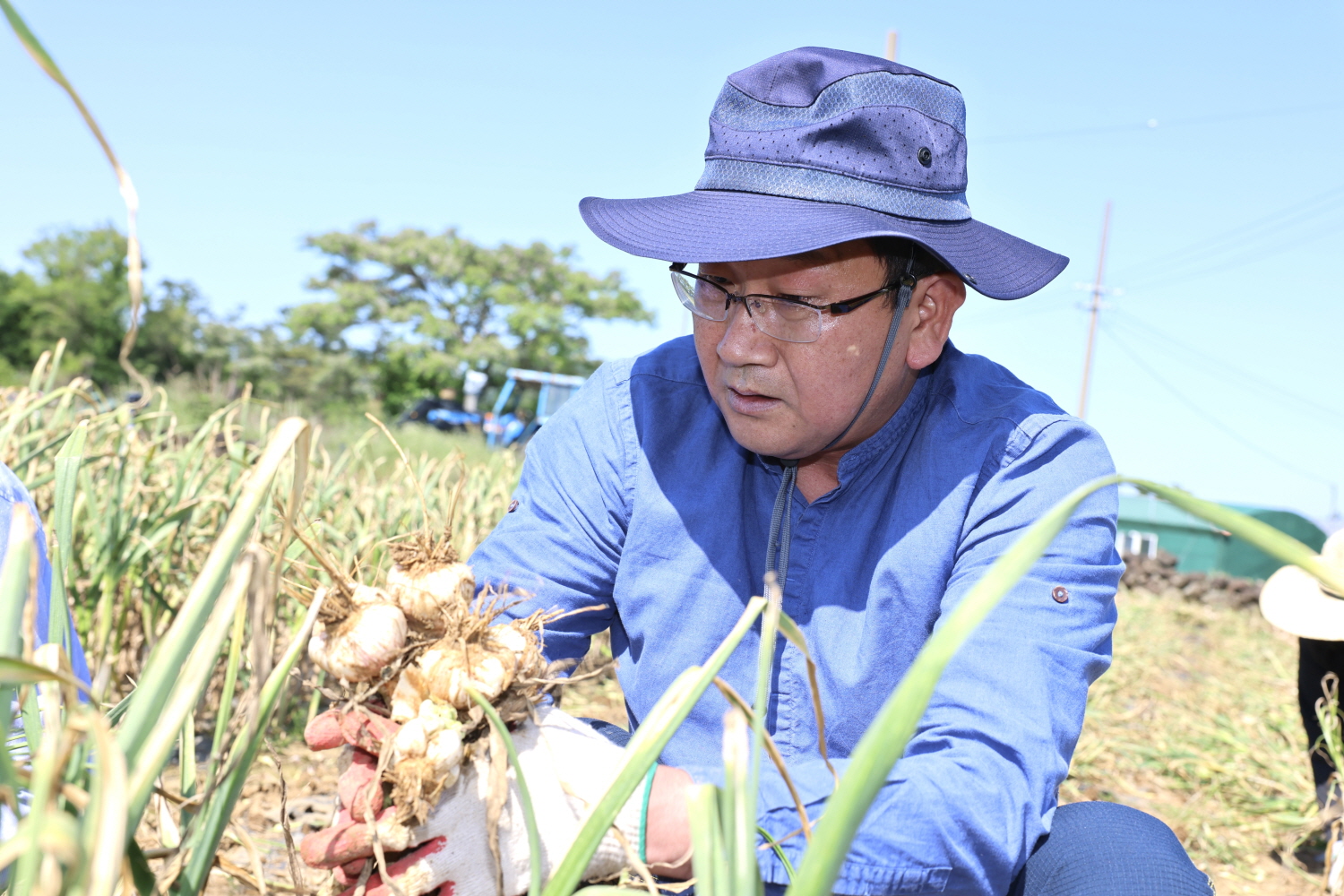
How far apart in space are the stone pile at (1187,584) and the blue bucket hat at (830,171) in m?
7.99

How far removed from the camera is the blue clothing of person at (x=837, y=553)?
1.18 metres

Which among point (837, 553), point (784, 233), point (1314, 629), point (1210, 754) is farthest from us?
point (1210, 754)

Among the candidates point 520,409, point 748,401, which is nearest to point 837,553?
point 748,401

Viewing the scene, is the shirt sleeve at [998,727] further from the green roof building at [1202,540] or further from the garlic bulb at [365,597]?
the green roof building at [1202,540]

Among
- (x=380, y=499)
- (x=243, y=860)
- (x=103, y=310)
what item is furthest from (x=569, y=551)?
(x=103, y=310)

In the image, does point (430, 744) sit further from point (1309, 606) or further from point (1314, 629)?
point (1309, 606)

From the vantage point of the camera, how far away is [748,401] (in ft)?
4.52

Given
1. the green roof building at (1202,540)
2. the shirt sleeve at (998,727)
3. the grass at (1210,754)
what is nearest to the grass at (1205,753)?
the grass at (1210,754)

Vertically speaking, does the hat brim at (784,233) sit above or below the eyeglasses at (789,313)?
above

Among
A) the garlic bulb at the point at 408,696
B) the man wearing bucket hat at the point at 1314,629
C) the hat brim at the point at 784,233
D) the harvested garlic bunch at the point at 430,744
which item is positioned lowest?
the man wearing bucket hat at the point at 1314,629

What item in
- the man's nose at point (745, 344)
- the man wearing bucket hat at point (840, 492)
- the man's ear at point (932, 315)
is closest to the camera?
the man wearing bucket hat at point (840, 492)

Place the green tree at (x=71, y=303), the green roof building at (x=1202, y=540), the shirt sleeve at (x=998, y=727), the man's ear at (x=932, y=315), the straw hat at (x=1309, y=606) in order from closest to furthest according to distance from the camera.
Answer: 1. the shirt sleeve at (x=998, y=727)
2. the man's ear at (x=932, y=315)
3. the straw hat at (x=1309, y=606)
4. the green roof building at (x=1202, y=540)
5. the green tree at (x=71, y=303)

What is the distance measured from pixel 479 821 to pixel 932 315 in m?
0.97

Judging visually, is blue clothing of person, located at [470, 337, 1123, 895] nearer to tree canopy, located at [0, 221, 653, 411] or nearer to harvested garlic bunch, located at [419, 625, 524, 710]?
harvested garlic bunch, located at [419, 625, 524, 710]
